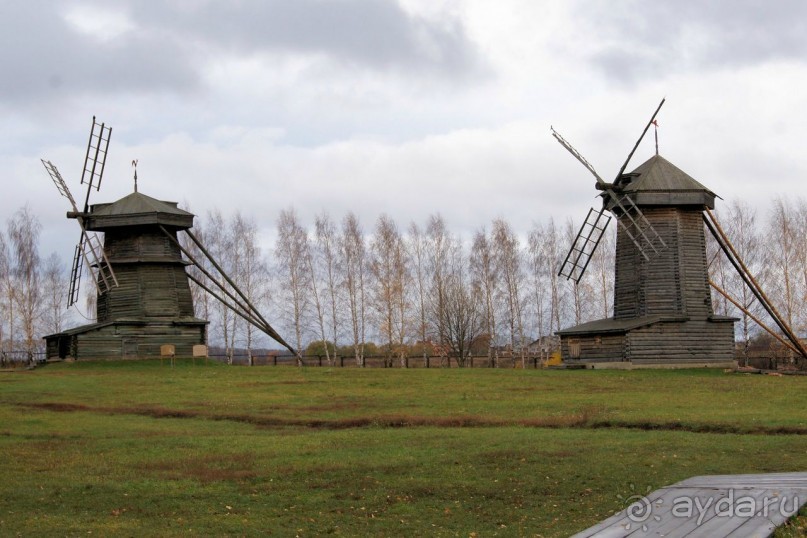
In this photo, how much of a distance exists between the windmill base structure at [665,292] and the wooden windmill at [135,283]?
24.1 meters

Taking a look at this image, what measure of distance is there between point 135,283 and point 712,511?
55222mm

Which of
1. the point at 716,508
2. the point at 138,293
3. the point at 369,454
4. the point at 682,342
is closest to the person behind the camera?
the point at 716,508

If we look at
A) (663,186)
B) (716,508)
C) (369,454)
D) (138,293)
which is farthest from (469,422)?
(138,293)

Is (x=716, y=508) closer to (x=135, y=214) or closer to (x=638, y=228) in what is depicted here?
(x=638, y=228)

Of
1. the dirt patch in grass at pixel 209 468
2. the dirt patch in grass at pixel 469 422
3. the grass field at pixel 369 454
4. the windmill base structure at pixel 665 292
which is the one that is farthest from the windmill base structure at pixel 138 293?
the dirt patch in grass at pixel 209 468

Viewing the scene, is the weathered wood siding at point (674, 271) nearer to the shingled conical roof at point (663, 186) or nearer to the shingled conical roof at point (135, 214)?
the shingled conical roof at point (663, 186)

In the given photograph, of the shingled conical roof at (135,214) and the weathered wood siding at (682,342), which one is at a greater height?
the shingled conical roof at (135,214)

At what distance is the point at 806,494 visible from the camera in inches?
456

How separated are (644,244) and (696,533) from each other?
157 ft

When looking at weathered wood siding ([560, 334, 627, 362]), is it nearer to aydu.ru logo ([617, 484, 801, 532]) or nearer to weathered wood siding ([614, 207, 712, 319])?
weathered wood siding ([614, 207, 712, 319])

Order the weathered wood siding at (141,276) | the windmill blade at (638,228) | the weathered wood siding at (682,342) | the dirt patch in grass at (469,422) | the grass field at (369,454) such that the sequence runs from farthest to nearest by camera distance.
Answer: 1. the weathered wood siding at (141,276)
2. the windmill blade at (638,228)
3. the weathered wood siding at (682,342)
4. the dirt patch in grass at (469,422)
5. the grass field at (369,454)

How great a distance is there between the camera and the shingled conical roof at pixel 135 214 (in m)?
61.5

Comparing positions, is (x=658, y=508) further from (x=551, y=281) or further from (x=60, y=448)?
(x=551, y=281)

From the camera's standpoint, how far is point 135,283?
2445 inches
